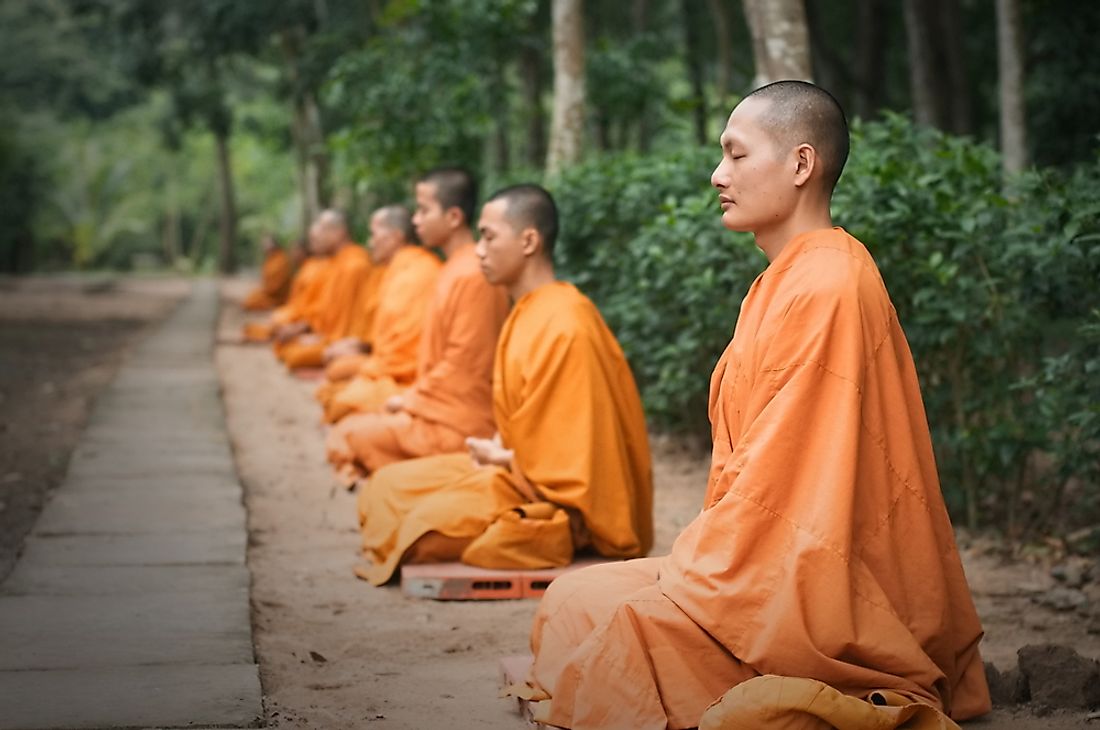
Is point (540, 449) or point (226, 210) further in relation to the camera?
point (226, 210)

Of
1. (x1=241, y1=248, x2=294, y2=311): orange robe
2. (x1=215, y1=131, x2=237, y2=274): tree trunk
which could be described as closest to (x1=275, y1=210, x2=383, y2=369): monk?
(x1=241, y1=248, x2=294, y2=311): orange robe

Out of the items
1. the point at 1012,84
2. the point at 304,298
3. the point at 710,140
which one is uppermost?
the point at 1012,84

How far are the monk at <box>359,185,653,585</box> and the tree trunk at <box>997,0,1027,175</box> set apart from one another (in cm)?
490

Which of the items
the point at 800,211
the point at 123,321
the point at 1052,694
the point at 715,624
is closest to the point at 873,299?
the point at 800,211

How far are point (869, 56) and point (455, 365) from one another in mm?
11196

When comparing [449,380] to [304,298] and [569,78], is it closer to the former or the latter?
[569,78]

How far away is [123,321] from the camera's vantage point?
20.8m

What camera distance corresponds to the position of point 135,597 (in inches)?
197

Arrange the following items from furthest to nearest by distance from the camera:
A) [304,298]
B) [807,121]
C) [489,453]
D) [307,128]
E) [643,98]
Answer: [307,128] → [643,98] → [304,298] → [489,453] → [807,121]

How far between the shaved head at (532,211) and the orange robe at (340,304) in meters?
6.55

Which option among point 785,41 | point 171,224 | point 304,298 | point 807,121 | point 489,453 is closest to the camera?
point 807,121

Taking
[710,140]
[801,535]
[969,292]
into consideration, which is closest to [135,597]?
[801,535]

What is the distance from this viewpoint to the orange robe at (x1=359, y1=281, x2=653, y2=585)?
5312 mm

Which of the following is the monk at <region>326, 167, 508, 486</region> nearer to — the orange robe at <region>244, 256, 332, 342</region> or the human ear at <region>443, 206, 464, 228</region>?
the human ear at <region>443, 206, 464, 228</region>
